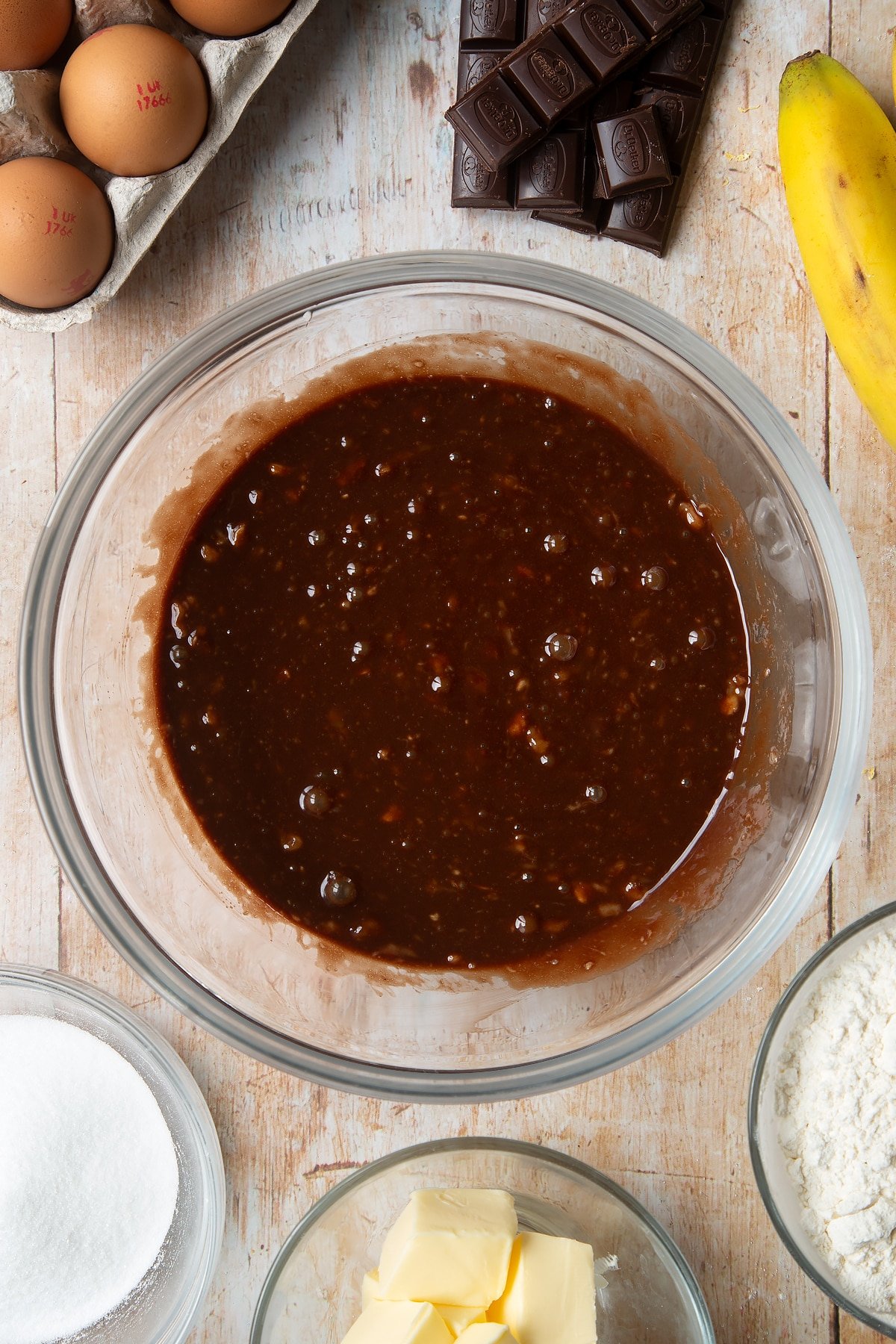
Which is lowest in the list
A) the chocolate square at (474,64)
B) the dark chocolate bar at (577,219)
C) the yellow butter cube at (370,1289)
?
the yellow butter cube at (370,1289)

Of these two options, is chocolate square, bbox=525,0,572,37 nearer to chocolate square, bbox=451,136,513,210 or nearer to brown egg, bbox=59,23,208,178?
chocolate square, bbox=451,136,513,210

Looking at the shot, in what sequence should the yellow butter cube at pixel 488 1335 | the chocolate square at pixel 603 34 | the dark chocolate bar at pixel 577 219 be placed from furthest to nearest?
the dark chocolate bar at pixel 577 219, the chocolate square at pixel 603 34, the yellow butter cube at pixel 488 1335

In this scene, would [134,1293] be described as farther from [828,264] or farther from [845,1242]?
[828,264]

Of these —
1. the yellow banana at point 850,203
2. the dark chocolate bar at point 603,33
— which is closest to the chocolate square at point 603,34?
the dark chocolate bar at point 603,33

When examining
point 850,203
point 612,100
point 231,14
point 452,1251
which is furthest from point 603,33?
point 452,1251

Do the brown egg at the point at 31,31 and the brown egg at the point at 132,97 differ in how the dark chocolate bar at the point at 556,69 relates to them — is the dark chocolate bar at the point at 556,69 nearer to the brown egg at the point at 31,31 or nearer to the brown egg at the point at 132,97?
the brown egg at the point at 132,97

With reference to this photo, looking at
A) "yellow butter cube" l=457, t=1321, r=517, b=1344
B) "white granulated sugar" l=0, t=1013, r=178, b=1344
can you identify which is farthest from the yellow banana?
"white granulated sugar" l=0, t=1013, r=178, b=1344

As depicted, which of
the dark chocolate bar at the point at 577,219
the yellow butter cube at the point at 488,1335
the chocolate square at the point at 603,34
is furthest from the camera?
the dark chocolate bar at the point at 577,219

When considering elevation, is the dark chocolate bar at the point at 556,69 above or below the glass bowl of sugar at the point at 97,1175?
above
